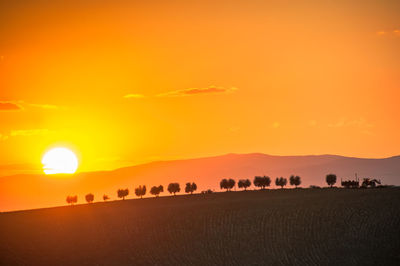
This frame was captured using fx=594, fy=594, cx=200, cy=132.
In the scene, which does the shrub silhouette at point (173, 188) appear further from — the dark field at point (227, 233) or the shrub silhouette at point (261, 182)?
the dark field at point (227, 233)

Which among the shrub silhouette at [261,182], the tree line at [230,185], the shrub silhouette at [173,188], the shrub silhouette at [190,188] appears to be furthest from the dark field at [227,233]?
the shrub silhouette at [173,188]

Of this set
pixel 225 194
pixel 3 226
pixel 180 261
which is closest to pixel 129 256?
pixel 180 261

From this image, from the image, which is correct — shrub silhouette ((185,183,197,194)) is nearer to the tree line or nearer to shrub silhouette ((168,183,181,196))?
the tree line

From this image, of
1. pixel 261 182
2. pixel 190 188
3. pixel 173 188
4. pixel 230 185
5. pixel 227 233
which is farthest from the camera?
pixel 173 188

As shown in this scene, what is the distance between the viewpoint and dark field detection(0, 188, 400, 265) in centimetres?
7306

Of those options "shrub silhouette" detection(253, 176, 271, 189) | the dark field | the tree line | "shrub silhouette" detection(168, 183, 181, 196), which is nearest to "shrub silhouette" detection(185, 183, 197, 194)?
the tree line

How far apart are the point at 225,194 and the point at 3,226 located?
1816 inches

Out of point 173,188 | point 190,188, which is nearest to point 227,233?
point 190,188

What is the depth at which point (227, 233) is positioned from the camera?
8588 cm

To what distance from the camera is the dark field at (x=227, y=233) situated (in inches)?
2876

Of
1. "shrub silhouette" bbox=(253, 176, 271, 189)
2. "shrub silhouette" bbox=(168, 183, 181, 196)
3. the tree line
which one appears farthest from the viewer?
"shrub silhouette" bbox=(168, 183, 181, 196)

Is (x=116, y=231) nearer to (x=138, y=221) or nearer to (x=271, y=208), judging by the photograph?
(x=138, y=221)

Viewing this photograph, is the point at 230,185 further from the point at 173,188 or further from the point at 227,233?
the point at 227,233

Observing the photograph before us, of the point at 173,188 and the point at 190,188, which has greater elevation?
the point at 173,188
